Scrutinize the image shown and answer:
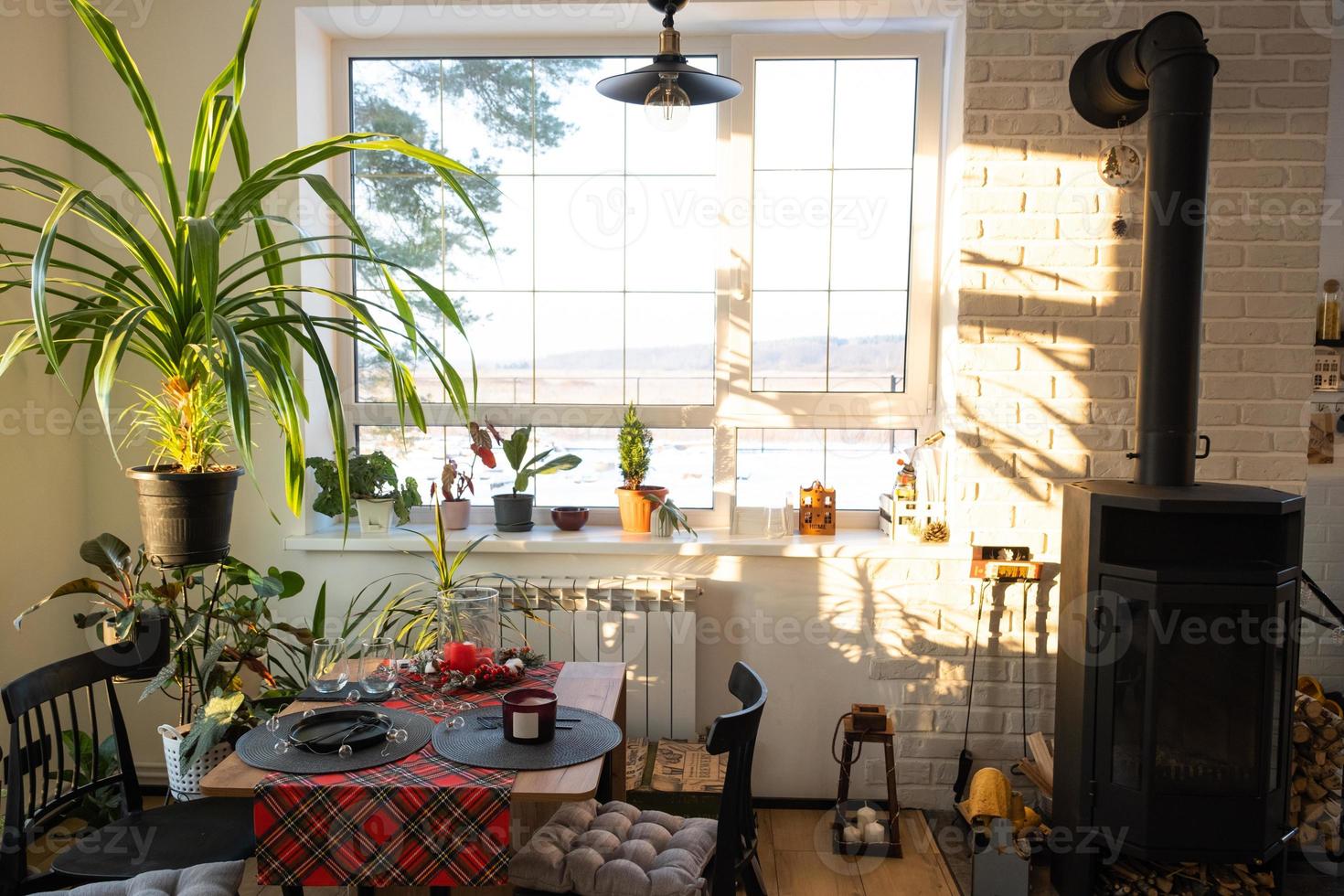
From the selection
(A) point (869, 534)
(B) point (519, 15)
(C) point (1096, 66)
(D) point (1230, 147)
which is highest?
(B) point (519, 15)

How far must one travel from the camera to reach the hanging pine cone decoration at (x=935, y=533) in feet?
11.1

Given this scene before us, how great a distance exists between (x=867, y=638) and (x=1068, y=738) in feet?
2.46

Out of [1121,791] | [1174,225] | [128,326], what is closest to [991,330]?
[1174,225]

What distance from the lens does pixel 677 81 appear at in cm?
254

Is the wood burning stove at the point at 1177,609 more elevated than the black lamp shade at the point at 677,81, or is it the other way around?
the black lamp shade at the point at 677,81

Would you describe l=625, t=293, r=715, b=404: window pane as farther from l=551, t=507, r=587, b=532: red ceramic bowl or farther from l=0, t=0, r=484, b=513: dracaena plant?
l=0, t=0, r=484, b=513: dracaena plant

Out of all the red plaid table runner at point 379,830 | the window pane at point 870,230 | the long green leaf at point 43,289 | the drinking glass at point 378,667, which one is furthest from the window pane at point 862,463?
the long green leaf at point 43,289

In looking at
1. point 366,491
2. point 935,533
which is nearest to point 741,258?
point 935,533

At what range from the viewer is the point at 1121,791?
9.05ft

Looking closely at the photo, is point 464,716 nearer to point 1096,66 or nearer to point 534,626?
point 534,626

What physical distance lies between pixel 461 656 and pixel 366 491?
123 centimetres

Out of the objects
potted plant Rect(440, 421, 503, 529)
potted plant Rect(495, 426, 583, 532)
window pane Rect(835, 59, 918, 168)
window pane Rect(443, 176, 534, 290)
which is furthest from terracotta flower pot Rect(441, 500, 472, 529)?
window pane Rect(835, 59, 918, 168)

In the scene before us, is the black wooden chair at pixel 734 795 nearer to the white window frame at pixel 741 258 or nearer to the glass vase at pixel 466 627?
the glass vase at pixel 466 627

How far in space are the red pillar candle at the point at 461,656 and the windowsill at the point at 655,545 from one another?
0.98 m
